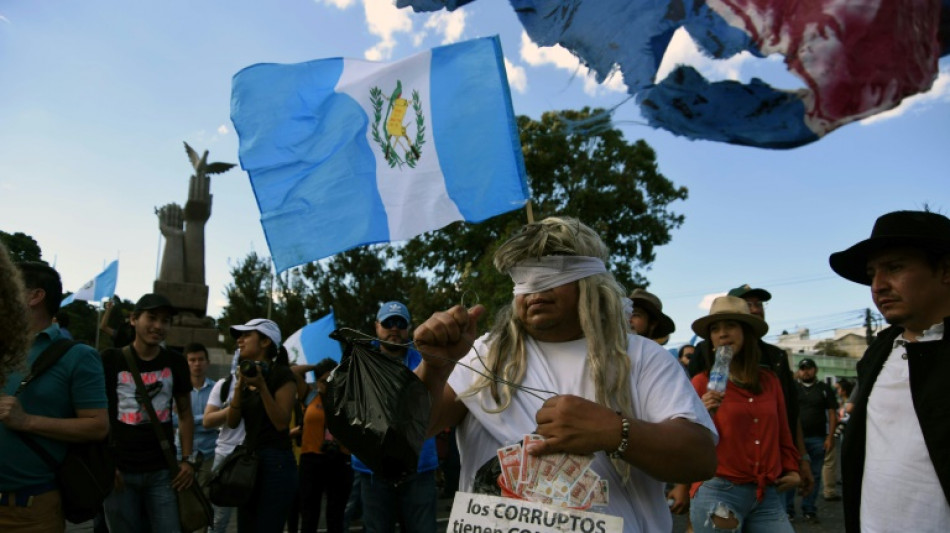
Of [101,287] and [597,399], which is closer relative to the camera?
[597,399]

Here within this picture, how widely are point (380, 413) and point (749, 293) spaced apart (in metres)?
3.98

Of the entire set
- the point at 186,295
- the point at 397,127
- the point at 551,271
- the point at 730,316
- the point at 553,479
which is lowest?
the point at 553,479

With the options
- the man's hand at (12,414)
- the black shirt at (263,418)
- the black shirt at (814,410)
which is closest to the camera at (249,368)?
the black shirt at (263,418)

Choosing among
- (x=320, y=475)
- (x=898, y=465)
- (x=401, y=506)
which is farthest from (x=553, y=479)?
(x=320, y=475)

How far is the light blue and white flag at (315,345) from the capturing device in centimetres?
1082

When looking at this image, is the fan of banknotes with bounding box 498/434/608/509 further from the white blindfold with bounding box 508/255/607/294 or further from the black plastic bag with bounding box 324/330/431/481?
the white blindfold with bounding box 508/255/607/294

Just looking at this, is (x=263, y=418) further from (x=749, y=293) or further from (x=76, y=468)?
(x=749, y=293)

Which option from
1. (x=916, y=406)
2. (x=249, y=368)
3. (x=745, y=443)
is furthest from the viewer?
(x=249, y=368)

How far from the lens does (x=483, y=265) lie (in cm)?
2245

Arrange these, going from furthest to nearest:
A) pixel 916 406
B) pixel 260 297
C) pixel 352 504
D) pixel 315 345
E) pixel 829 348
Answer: pixel 829 348 → pixel 260 297 → pixel 315 345 → pixel 352 504 → pixel 916 406

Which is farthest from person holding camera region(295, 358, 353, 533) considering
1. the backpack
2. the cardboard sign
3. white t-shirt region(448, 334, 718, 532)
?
the cardboard sign

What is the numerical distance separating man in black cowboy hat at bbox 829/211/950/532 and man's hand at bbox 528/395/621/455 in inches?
49.7

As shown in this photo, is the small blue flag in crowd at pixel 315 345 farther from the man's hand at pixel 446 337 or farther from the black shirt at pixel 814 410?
the man's hand at pixel 446 337

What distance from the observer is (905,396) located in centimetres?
262
